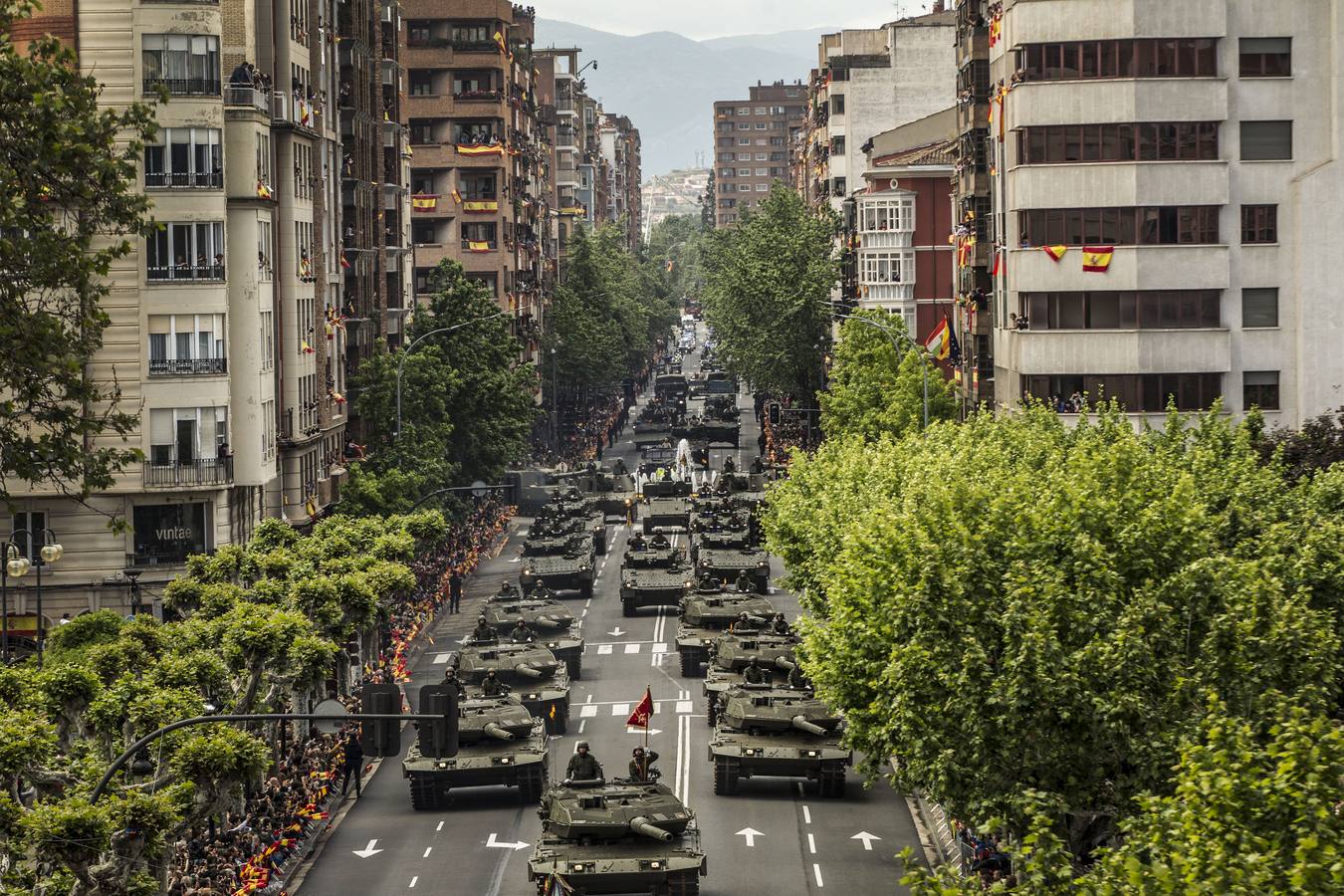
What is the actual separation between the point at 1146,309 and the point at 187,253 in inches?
1165

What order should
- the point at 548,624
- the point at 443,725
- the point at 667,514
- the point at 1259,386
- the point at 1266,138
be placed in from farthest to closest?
the point at 667,514, the point at 1259,386, the point at 1266,138, the point at 548,624, the point at 443,725

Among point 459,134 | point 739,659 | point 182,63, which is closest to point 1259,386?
point 739,659

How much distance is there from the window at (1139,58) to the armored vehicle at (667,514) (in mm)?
29111

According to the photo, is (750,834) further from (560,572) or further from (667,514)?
(667,514)

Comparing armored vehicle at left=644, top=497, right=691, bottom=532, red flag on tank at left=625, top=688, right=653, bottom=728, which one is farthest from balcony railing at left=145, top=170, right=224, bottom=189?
armored vehicle at left=644, top=497, right=691, bottom=532

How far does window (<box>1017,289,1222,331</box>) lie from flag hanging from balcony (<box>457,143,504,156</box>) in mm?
56955

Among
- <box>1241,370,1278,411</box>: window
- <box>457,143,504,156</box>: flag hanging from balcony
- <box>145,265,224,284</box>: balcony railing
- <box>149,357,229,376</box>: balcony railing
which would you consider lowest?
<box>1241,370,1278,411</box>: window

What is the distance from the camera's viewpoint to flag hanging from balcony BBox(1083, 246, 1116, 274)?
221 ft

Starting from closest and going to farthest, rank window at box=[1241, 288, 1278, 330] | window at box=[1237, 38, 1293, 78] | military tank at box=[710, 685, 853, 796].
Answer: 1. military tank at box=[710, 685, 853, 796]
2. window at box=[1237, 38, 1293, 78]
3. window at box=[1241, 288, 1278, 330]

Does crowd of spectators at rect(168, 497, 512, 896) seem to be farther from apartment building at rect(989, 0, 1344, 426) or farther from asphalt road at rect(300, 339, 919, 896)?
apartment building at rect(989, 0, 1344, 426)

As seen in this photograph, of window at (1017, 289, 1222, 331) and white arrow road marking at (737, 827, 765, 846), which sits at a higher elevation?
window at (1017, 289, 1222, 331)

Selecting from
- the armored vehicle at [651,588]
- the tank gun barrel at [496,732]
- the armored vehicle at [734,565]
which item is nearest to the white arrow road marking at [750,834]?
the tank gun barrel at [496,732]

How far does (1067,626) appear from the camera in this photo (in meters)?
32.3

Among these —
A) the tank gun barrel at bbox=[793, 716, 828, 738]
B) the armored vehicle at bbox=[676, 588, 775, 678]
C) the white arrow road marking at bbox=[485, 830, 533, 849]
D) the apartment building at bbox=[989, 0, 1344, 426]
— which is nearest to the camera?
the white arrow road marking at bbox=[485, 830, 533, 849]
